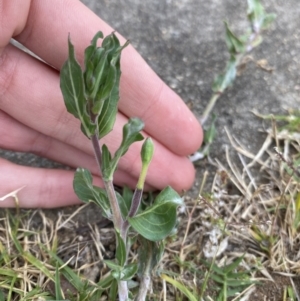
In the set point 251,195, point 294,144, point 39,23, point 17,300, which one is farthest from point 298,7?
point 17,300

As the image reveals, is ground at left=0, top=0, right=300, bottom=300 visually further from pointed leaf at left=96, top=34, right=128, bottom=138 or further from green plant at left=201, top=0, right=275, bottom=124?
pointed leaf at left=96, top=34, right=128, bottom=138

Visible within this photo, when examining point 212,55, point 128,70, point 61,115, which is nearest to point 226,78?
point 212,55

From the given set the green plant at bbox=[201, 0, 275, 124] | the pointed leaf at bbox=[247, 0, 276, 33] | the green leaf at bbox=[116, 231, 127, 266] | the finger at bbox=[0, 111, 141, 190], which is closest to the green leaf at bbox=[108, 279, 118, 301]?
the green leaf at bbox=[116, 231, 127, 266]

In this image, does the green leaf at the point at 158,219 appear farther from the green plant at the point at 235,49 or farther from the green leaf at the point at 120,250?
the green plant at the point at 235,49

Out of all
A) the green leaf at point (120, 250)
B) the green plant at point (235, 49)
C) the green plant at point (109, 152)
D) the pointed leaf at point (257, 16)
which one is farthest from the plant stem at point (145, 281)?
the pointed leaf at point (257, 16)

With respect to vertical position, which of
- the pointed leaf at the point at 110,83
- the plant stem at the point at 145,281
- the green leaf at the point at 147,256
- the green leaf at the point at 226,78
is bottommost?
the plant stem at the point at 145,281

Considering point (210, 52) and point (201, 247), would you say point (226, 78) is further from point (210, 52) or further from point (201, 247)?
point (201, 247)
